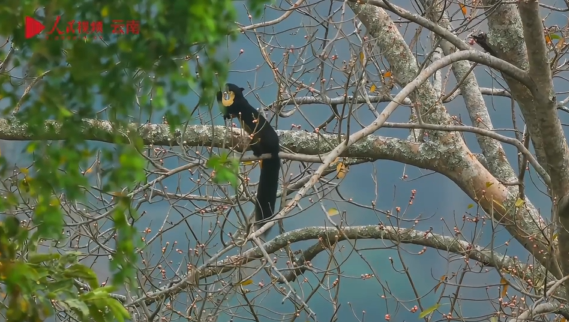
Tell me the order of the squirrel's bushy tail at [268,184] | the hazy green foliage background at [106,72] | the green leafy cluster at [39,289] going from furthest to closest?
the squirrel's bushy tail at [268,184]
the green leafy cluster at [39,289]
the hazy green foliage background at [106,72]

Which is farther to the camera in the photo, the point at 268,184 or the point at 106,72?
the point at 268,184

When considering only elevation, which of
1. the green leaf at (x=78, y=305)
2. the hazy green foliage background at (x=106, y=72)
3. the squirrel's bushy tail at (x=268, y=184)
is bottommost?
the green leaf at (x=78, y=305)

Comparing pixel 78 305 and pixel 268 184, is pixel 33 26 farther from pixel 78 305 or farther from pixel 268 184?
pixel 268 184

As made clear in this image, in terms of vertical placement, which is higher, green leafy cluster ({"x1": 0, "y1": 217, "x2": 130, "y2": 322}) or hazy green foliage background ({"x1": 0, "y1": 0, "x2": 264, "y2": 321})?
hazy green foliage background ({"x1": 0, "y1": 0, "x2": 264, "y2": 321})

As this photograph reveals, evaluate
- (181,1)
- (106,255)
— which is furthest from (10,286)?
(106,255)

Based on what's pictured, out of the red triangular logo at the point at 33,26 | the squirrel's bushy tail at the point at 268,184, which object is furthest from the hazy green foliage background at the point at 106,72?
the squirrel's bushy tail at the point at 268,184

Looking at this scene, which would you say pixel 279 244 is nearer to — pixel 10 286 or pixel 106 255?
pixel 106 255

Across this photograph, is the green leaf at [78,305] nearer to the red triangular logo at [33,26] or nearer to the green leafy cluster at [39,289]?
the green leafy cluster at [39,289]

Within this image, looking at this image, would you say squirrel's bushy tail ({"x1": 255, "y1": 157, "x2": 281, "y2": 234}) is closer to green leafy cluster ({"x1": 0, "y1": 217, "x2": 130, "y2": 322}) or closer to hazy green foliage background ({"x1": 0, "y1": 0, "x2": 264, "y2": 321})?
green leafy cluster ({"x1": 0, "y1": 217, "x2": 130, "y2": 322})

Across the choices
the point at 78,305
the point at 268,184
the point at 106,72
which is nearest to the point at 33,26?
the point at 106,72

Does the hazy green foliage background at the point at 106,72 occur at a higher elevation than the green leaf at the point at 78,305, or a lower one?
higher

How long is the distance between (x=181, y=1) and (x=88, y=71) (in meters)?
0.17

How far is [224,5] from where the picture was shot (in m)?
0.95

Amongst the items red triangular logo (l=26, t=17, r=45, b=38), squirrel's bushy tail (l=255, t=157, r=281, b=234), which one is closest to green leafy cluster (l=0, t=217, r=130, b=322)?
red triangular logo (l=26, t=17, r=45, b=38)
